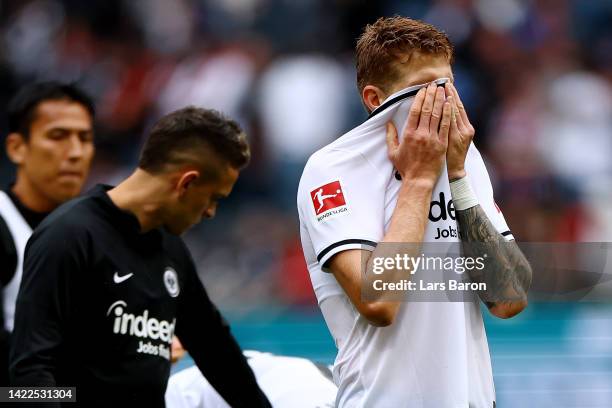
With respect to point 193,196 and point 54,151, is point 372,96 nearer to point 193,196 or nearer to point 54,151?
point 193,196

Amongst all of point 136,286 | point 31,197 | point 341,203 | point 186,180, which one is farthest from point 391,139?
point 31,197

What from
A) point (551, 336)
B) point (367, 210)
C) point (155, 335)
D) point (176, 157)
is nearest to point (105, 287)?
point (155, 335)

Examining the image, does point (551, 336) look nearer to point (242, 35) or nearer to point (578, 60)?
point (578, 60)

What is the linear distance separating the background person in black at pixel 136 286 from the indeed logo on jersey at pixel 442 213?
1.23m

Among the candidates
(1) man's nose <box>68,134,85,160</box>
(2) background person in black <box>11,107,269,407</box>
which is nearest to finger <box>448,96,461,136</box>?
(2) background person in black <box>11,107,269,407</box>

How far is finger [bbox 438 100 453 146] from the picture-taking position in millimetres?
3016

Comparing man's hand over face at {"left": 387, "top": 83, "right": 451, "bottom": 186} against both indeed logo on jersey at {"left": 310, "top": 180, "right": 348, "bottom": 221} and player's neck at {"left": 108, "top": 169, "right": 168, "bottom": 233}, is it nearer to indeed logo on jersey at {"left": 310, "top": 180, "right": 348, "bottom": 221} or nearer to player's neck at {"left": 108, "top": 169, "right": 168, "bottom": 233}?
indeed logo on jersey at {"left": 310, "top": 180, "right": 348, "bottom": 221}

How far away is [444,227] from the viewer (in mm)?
3049

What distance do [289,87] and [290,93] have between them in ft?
0.22

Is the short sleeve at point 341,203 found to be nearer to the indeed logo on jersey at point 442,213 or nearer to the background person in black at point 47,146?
the indeed logo on jersey at point 442,213

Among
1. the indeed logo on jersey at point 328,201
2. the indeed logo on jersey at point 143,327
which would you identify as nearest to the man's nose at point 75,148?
the indeed logo on jersey at point 143,327

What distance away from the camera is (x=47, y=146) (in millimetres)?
5113

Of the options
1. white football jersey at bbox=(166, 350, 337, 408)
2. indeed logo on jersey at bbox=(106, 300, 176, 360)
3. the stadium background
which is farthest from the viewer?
the stadium background

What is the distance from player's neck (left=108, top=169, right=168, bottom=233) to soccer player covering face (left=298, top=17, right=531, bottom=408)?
0.94 meters
